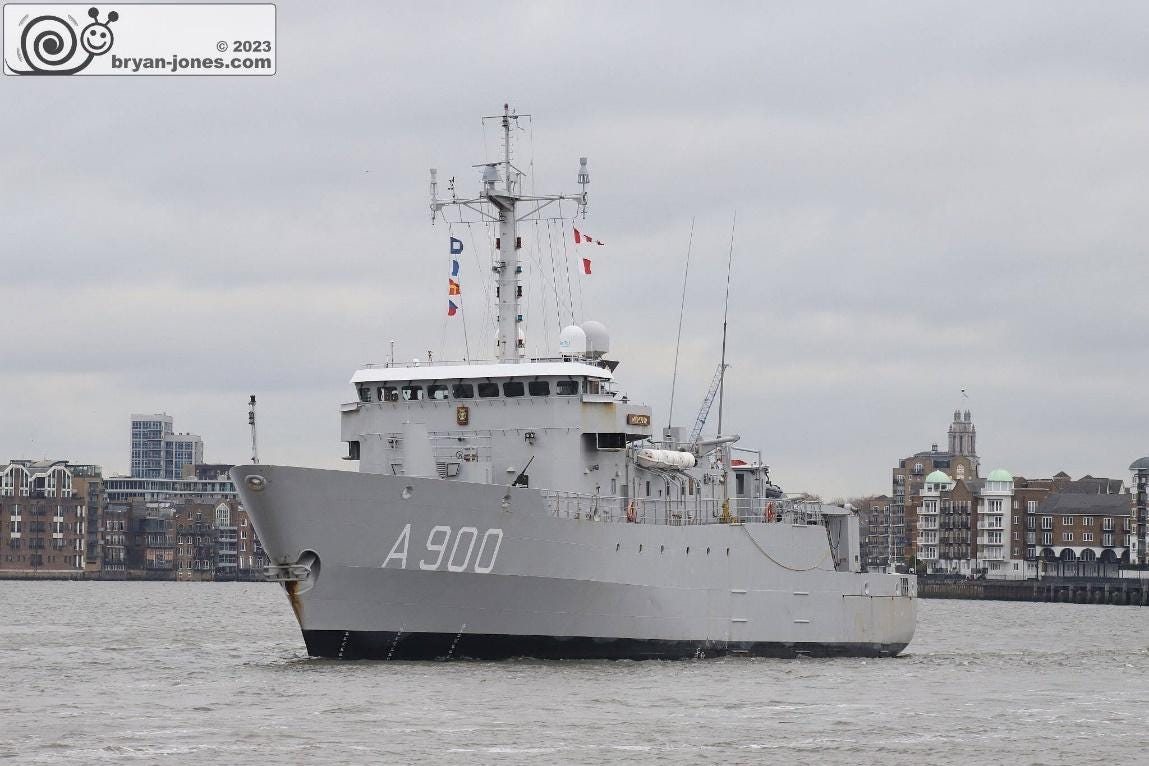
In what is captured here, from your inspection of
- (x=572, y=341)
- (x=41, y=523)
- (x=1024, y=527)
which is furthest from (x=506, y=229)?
(x=41, y=523)

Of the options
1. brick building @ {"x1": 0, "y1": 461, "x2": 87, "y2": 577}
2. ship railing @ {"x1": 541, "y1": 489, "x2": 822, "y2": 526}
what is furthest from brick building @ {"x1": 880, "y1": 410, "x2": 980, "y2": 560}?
ship railing @ {"x1": 541, "y1": 489, "x2": 822, "y2": 526}

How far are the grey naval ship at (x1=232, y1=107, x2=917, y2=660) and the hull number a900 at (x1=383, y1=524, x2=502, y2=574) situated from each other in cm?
4

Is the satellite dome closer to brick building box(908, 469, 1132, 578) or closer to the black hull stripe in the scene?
the black hull stripe

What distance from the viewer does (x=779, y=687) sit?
31.2 metres

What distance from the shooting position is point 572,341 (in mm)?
36625

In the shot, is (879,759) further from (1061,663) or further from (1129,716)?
(1061,663)

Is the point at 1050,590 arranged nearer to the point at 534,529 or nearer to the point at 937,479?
the point at 937,479

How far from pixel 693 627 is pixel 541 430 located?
16.1 feet

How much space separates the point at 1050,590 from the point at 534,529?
99.3 metres

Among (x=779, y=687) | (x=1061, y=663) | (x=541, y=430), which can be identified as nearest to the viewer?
(x=779, y=687)

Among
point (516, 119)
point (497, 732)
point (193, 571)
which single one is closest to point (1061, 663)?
point (516, 119)

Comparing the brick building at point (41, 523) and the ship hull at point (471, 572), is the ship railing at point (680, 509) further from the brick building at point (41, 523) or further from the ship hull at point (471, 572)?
the brick building at point (41, 523)

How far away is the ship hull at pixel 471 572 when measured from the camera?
30.0 m

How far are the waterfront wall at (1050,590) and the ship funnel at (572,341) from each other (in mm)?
87802
